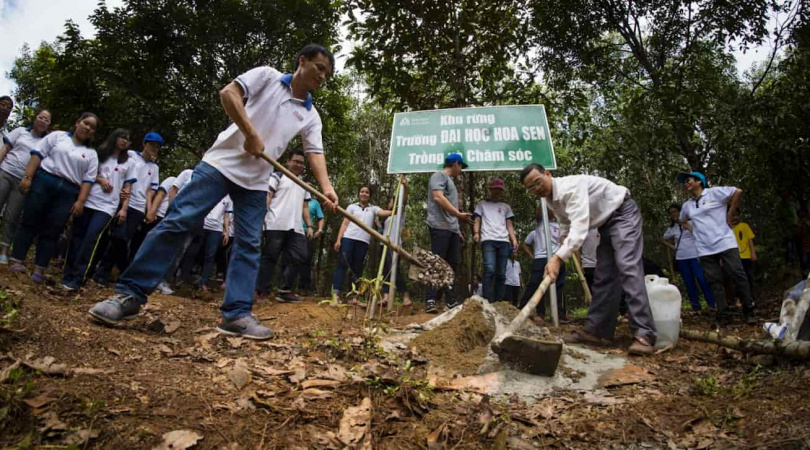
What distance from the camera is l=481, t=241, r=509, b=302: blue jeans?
237 inches

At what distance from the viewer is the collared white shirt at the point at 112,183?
459 centimetres

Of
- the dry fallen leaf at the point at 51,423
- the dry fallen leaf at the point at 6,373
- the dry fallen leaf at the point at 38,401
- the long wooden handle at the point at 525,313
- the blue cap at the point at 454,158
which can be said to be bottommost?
the dry fallen leaf at the point at 51,423

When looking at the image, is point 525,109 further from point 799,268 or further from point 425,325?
point 799,268

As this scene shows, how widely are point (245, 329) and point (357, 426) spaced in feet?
4.70

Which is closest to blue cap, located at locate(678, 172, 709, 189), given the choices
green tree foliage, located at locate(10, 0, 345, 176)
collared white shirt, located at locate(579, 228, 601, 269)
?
collared white shirt, located at locate(579, 228, 601, 269)

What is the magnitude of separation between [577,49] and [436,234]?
219 inches

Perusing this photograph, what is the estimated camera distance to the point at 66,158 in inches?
175

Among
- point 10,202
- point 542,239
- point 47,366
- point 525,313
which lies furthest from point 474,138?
point 10,202

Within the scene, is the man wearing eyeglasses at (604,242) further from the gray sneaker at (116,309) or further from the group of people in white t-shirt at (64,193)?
the group of people in white t-shirt at (64,193)

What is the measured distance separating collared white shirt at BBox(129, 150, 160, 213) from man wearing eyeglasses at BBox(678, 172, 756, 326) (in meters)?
6.85

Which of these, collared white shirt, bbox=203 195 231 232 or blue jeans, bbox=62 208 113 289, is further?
collared white shirt, bbox=203 195 231 232

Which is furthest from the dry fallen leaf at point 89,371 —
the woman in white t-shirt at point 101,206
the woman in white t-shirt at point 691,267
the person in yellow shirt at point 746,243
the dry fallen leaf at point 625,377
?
the person in yellow shirt at point 746,243

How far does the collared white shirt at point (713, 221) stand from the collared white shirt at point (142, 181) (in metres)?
6.84

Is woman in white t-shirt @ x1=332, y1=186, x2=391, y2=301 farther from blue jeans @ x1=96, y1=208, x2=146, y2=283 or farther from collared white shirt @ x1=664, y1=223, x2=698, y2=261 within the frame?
collared white shirt @ x1=664, y1=223, x2=698, y2=261
